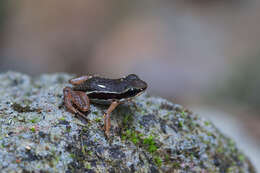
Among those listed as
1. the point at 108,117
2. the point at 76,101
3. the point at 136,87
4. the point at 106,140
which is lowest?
the point at 106,140

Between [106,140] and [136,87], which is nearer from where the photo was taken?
[106,140]

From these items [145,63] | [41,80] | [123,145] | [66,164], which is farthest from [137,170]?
[145,63]

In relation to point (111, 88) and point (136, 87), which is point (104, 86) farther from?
point (136, 87)

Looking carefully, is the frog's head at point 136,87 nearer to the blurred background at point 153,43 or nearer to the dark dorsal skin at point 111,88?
the dark dorsal skin at point 111,88

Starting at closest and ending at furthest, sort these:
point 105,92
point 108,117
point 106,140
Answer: point 106,140 < point 108,117 < point 105,92

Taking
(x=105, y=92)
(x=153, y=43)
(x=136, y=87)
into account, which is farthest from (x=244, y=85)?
(x=105, y=92)

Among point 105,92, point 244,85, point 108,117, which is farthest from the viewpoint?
point 244,85

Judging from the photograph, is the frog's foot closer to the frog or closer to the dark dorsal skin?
the frog

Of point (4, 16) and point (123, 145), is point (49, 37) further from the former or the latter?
point (123, 145)
